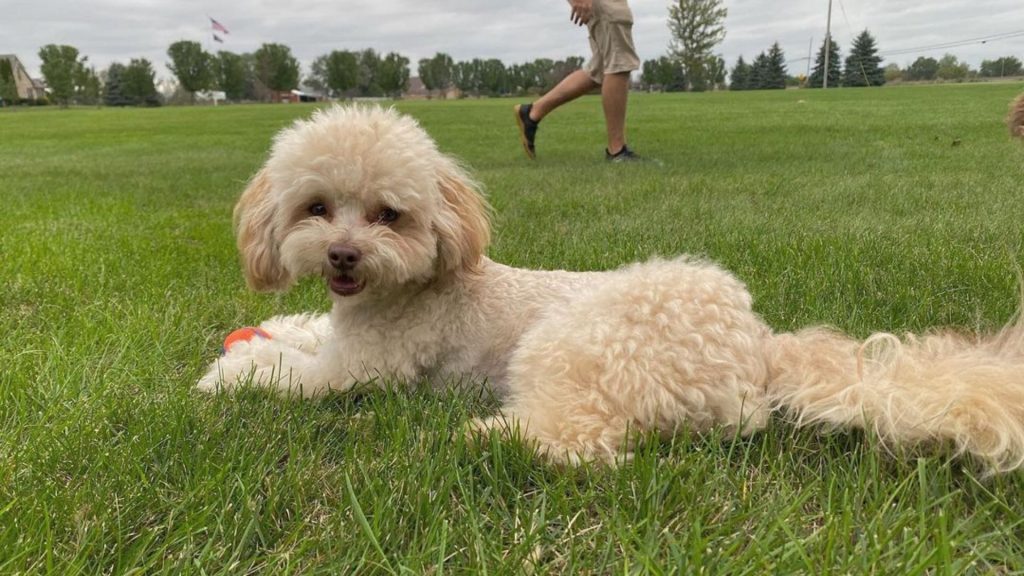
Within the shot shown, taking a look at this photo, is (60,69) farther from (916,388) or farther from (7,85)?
(916,388)

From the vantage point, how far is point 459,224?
10.4 ft

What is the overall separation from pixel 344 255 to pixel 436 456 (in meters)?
1.10

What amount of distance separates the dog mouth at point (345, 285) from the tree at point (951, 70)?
81.0 m

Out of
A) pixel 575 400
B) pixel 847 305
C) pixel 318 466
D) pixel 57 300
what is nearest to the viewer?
pixel 318 466

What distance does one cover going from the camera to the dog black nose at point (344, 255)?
2.88 meters

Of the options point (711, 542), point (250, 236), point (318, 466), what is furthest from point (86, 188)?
point (711, 542)

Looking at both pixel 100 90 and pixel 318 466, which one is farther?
pixel 100 90

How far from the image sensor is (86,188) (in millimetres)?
9328

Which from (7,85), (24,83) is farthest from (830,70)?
(24,83)

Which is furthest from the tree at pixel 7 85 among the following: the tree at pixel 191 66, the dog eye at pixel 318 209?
the dog eye at pixel 318 209

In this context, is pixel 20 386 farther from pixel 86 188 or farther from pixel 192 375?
pixel 86 188

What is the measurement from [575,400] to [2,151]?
20.4 meters

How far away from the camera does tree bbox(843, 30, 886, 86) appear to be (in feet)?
243

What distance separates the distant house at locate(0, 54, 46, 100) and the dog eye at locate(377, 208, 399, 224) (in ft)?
405
